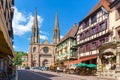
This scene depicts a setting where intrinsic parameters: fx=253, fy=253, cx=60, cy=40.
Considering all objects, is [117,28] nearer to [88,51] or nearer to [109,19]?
[109,19]

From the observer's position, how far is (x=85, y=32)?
49906 mm

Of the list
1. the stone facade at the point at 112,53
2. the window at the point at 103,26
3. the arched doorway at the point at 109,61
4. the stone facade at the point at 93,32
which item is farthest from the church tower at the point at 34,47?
the arched doorway at the point at 109,61

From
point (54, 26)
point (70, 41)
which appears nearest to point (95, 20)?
point (70, 41)

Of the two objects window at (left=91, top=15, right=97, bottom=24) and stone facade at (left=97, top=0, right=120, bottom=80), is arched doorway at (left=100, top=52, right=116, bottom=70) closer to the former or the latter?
stone facade at (left=97, top=0, right=120, bottom=80)

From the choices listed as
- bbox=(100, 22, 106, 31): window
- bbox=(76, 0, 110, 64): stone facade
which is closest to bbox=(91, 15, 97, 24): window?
bbox=(76, 0, 110, 64): stone facade

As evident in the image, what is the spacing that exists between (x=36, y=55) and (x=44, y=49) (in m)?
5.52

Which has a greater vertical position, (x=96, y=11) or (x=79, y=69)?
(x=96, y=11)

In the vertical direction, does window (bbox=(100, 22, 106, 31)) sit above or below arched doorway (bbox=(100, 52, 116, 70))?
above

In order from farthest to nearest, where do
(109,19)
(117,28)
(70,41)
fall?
(70,41) < (109,19) < (117,28)

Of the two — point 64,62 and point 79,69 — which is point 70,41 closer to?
point 64,62

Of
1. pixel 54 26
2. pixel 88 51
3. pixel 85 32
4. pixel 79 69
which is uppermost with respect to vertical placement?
pixel 54 26

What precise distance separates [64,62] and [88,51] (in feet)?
65.3

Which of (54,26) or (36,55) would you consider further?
(54,26)

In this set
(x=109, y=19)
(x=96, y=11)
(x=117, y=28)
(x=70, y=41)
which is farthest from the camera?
(x=70, y=41)
